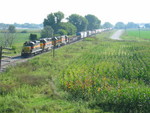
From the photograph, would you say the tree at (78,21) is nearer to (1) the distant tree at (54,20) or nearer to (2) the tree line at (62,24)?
(2) the tree line at (62,24)

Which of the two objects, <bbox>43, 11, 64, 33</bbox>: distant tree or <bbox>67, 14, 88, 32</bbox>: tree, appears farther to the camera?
<bbox>67, 14, 88, 32</bbox>: tree

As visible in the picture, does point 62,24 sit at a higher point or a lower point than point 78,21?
lower

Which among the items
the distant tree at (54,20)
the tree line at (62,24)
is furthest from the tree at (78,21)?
the distant tree at (54,20)

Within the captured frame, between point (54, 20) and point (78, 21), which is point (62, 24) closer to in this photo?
point (54, 20)

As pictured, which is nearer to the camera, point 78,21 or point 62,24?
point 62,24

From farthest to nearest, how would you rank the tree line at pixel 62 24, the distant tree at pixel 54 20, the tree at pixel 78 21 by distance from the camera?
the tree at pixel 78 21 → the distant tree at pixel 54 20 → the tree line at pixel 62 24

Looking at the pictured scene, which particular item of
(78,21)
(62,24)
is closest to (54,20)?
(62,24)

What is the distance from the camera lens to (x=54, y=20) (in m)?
95.6

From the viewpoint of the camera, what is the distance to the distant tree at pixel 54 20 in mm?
94562

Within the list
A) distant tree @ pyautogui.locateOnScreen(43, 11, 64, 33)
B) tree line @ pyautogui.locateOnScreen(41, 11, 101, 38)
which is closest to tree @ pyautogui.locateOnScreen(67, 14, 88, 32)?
tree line @ pyautogui.locateOnScreen(41, 11, 101, 38)

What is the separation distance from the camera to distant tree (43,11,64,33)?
3723 inches

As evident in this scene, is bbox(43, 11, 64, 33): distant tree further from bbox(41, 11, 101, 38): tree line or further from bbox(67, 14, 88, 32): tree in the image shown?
bbox(67, 14, 88, 32): tree

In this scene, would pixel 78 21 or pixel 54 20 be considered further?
pixel 78 21

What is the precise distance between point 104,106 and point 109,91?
192 centimetres
